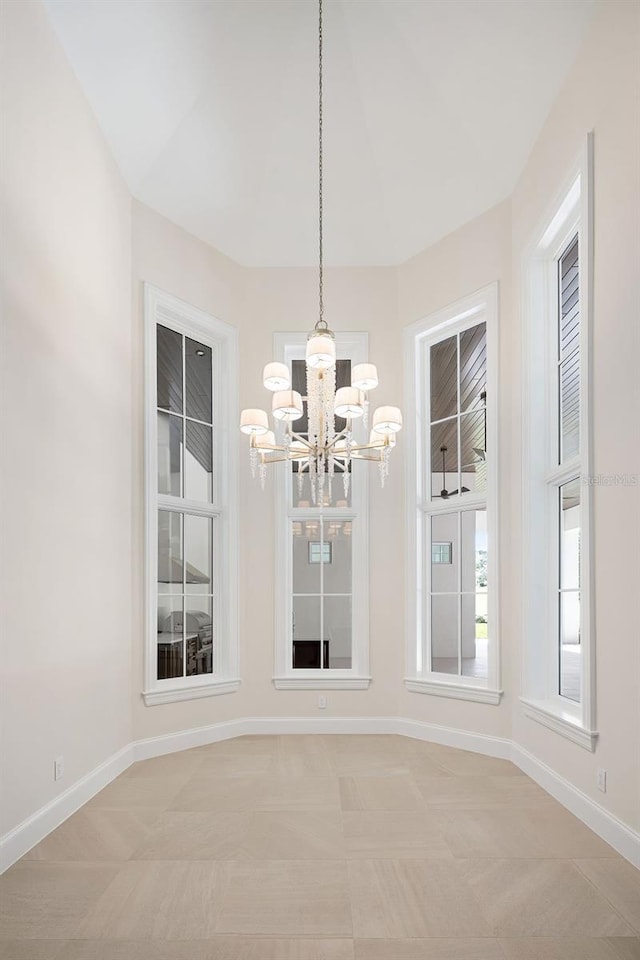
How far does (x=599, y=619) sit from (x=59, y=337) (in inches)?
122

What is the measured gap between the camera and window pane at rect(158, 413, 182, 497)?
5406mm

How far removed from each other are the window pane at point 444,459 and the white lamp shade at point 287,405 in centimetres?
183

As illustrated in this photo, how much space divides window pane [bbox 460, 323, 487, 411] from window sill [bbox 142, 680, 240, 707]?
277 centimetres

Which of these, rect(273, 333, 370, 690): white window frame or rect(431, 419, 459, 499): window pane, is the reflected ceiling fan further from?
rect(273, 333, 370, 690): white window frame

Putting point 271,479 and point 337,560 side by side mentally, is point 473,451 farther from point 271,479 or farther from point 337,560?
point 271,479

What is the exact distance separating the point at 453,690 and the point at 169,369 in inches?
124

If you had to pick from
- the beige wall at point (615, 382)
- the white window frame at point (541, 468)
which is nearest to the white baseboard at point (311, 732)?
the beige wall at point (615, 382)

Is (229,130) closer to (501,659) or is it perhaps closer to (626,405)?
(626,405)

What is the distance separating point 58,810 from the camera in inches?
149

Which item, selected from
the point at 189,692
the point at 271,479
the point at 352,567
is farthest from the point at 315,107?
the point at 189,692

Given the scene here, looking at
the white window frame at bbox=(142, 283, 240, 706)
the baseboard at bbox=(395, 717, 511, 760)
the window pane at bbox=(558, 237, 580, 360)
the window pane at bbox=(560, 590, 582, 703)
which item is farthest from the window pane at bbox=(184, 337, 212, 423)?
the window pane at bbox=(560, 590, 582, 703)

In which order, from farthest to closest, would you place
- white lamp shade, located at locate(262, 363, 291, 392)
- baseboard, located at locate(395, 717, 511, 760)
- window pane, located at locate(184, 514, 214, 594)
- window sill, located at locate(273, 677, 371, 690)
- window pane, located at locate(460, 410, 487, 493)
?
window sill, located at locate(273, 677, 371, 690) → window pane, located at locate(184, 514, 214, 594) → window pane, located at locate(460, 410, 487, 493) → baseboard, located at locate(395, 717, 511, 760) → white lamp shade, located at locate(262, 363, 291, 392)

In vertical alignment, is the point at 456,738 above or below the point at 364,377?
below

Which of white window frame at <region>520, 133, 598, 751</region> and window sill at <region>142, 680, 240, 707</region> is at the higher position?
white window frame at <region>520, 133, 598, 751</region>
